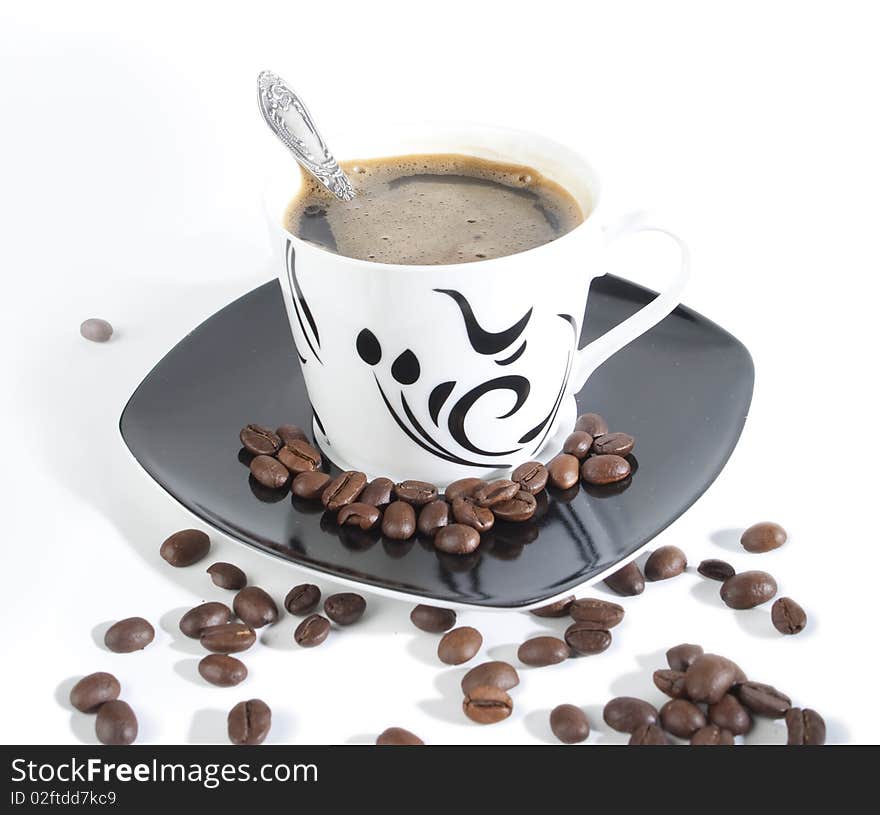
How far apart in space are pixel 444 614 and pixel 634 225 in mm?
595

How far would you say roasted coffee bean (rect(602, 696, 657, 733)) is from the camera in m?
1.36

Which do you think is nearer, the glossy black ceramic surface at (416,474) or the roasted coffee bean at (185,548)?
the glossy black ceramic surface at (416,474)

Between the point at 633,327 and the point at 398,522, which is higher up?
the point at 633,327

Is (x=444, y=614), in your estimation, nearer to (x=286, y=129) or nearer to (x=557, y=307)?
(x=557, y=307)

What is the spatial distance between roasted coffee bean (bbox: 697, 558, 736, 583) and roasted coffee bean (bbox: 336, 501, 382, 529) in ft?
1.49

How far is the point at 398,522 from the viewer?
1517 mm

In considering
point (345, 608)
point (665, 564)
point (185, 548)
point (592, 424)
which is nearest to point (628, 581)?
point (665, 564)

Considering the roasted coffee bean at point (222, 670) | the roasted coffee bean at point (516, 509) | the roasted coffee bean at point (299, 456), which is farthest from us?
the roasted coffee bean at point (299, 456)

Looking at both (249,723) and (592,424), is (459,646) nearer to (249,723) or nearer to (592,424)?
(249,723)

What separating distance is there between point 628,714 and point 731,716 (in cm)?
12

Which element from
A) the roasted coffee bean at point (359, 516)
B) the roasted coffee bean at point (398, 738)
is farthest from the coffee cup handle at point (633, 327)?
the roasted coffee bean at point (398, 738)

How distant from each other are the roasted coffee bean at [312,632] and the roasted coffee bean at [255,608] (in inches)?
1.9

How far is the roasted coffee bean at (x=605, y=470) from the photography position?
160cm

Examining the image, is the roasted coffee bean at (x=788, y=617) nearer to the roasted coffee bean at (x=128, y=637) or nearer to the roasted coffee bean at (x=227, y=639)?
the roasted coffee bean at (x=227, y=639)
